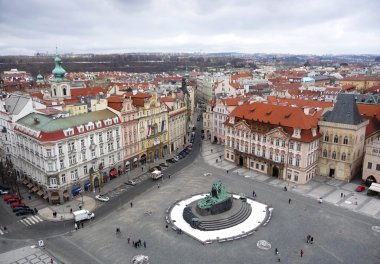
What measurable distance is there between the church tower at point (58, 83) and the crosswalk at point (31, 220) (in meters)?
63.3

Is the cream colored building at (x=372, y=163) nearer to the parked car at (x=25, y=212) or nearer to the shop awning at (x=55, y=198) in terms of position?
the shop awning at (x=55, y=198)

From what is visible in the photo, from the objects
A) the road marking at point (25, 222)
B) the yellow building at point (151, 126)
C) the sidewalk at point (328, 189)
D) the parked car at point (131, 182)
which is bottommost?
the road marking at point (25, 222)

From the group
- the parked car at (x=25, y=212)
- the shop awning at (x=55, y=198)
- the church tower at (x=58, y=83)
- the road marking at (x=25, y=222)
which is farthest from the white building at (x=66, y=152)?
the church tower at (x=58, y=83)

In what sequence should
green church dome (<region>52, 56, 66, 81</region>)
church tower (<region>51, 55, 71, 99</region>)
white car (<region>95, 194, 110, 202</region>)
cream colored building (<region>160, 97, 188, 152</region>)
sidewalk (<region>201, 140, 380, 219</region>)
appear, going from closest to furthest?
sidewalk (<region>201, 140, 380, 219</region>) → white car (<region>95, 194, 110, 202</region>) → cream colored building (<region>160, 97, 188, 152</region>) → green church dome (<region>52, 56, 66, 81</region>) → church tower (<region>51, 55, 71, 99</region>)

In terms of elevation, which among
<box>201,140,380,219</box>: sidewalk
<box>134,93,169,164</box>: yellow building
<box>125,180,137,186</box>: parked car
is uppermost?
<box>134,93,169,164</box>: yellow building

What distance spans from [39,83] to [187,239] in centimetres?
16406

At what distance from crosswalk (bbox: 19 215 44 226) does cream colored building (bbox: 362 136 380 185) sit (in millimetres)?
77582

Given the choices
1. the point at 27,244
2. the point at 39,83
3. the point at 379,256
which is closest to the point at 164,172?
the point at 27,244

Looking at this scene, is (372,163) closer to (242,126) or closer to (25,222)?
(242,126)

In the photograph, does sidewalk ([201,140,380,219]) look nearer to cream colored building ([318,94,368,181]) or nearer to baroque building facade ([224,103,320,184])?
baroque building facade ([224,103,320,184])

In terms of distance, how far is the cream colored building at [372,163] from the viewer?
84.1 meters

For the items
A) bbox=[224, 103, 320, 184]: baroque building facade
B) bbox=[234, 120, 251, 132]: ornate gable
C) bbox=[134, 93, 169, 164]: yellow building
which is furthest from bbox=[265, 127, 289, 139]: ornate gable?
bbox=[134, 93, 169, 164]: yellow building

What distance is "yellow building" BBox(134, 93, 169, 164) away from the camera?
335 feet

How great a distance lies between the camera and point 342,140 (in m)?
87.9
